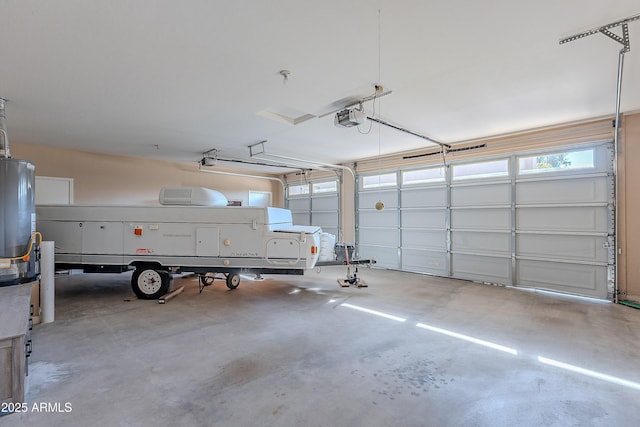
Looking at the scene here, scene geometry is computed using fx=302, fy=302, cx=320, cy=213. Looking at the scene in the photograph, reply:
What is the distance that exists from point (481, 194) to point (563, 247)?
5.89ft

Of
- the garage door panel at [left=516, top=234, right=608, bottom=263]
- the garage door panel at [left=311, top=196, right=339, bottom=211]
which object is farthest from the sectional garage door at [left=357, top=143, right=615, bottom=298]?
Result: the garage door panel at [left=311, top=196, right=339, bottom=211]

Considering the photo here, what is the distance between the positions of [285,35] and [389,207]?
242 inches

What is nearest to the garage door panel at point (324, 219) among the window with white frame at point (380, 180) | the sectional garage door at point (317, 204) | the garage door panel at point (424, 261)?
the sectional garage door at point (317, 204)

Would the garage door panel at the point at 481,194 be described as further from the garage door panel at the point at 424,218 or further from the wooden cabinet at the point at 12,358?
the wooden cabinet at the point at 12,358

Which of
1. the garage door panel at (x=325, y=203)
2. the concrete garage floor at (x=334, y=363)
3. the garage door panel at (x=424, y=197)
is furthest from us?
the garage door panel at (x=325, y=203)

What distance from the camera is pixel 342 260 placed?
6082 millimetres

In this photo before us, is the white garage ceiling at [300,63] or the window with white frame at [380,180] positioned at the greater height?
the white garage ceiling at [300,63]

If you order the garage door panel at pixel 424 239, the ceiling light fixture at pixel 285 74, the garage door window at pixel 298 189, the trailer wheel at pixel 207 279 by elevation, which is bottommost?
the trailer wheel at pixel 207 279

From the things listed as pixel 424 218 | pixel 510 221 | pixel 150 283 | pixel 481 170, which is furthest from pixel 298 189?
pixel 510 221

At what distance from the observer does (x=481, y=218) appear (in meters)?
6.77

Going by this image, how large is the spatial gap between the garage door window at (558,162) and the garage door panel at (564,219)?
75 centimetres

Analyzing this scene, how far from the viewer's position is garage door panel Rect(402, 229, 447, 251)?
7.41 m

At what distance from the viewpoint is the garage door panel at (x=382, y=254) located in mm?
8336

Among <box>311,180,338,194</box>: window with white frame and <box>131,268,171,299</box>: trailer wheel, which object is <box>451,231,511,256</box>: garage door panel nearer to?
<box>311,180,338,194</box>: window with white frame
